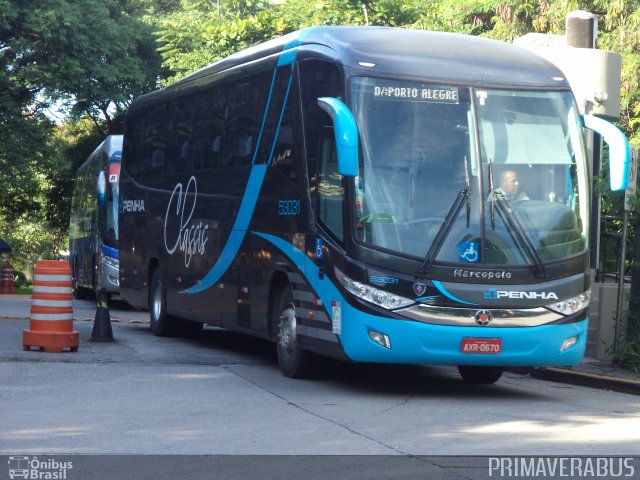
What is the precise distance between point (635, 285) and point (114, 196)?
14325 millimetres

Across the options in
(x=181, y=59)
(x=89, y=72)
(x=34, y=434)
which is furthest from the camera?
(x=89, y=72)

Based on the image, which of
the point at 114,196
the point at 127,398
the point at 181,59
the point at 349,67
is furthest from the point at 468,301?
the point at 181,59

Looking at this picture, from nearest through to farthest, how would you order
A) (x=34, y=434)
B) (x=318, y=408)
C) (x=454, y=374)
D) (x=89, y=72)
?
(x=34, y=434) < (x=318, y=408) < (x=454, y=374) < (x=89, y=72)

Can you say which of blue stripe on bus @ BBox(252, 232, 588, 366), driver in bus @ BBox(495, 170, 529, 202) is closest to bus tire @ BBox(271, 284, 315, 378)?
blue stripe on bus @ BBox(252, 232, 588, 366)

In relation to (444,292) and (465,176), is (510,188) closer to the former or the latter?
(465,176)

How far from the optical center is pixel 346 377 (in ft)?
44.0

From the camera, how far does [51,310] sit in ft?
46.9

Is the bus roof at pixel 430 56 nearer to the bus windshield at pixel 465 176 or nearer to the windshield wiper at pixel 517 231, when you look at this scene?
the bus windshield at pixel 465 176

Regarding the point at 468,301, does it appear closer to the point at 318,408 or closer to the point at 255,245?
the point at 318,408

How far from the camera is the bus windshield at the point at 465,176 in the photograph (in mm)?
11281

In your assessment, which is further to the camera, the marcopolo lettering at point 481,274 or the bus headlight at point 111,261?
the bus headlight at point 111,261

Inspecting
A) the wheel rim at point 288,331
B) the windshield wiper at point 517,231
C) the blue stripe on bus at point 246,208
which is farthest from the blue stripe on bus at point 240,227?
the windshield wiper at point 517,231

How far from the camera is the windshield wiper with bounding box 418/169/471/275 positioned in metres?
11.2

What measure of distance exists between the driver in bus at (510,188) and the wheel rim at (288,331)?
2670 mm
